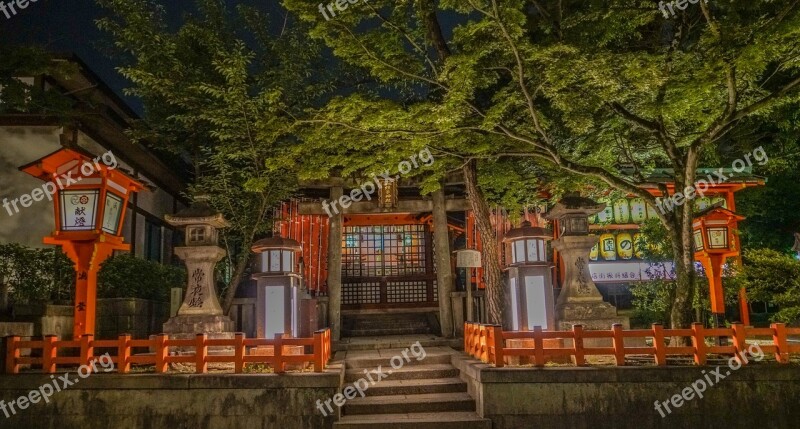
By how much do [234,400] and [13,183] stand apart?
9560 mm

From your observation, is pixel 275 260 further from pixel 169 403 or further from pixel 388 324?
pixel 388 324

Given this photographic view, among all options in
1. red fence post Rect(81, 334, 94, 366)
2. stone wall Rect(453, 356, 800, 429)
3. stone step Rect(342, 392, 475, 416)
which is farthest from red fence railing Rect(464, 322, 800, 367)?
red fence post Rect(81, 334, 94, 366)

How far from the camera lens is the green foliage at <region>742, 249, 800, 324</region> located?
426 inches

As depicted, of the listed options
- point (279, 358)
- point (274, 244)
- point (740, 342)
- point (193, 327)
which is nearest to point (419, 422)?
point (279, 358)

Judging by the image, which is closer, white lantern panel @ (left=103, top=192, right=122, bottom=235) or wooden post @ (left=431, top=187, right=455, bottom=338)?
white lantern panel @ (left=103, top=192, right=122, bottom=235)

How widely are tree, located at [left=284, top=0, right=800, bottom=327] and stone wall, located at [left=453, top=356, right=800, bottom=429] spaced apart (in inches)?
72.1

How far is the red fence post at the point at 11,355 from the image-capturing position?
9.38 m

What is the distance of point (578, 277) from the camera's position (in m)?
11.5

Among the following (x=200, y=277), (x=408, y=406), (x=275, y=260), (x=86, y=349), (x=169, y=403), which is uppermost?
(x=275, y=260)

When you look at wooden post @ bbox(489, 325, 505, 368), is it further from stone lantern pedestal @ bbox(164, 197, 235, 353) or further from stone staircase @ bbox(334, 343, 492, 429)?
stone lantern pedestal @ bbox(164, 197, 235, 353)

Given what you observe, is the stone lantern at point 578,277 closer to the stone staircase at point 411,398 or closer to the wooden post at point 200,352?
the stone staircase at point 411,398

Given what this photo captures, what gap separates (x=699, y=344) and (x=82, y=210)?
1153 cm

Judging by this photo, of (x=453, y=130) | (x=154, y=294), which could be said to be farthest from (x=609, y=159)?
(x=154, y=294)

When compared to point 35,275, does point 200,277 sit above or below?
below
